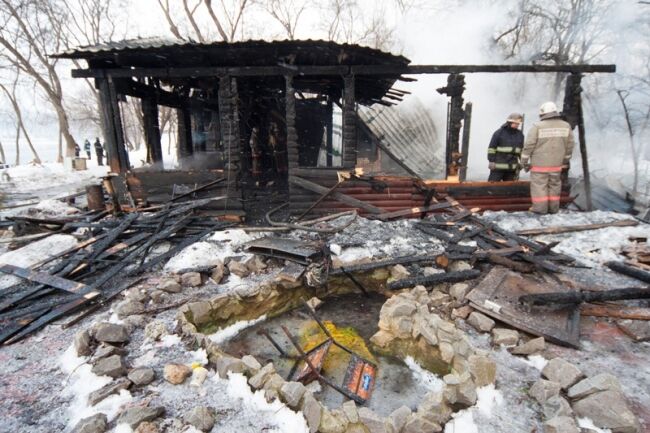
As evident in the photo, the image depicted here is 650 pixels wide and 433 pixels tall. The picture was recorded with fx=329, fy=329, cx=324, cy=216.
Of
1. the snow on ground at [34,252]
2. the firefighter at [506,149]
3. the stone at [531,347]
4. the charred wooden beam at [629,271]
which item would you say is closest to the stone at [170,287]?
the snow on ground at [34,252]

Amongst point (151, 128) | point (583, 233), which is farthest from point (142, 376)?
point (151, 128)

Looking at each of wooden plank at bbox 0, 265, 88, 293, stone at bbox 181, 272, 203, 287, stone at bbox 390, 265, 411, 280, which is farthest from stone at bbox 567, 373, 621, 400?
wooden plank at bbox 0, 265, 88, 293

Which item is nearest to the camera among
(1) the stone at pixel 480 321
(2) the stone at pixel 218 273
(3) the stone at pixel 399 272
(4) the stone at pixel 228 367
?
(4) the stone at pixel 228 367

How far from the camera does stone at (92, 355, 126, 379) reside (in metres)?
2.93

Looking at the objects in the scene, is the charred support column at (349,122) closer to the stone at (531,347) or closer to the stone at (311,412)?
the stone at (531,347)

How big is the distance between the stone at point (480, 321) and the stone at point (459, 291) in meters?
0.35

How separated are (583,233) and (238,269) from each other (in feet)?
20.7

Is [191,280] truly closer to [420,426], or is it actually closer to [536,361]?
[420,426]

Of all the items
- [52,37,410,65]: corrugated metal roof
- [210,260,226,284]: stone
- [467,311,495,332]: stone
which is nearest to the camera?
[467,311,495,332]: stone

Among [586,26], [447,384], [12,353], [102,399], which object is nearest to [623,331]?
[447,384]

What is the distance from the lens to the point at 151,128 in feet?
36.6

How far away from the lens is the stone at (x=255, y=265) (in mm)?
5145

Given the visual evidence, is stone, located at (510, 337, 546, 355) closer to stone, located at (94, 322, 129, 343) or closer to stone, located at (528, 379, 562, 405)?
stone, located at (528, 379, 562, 405)

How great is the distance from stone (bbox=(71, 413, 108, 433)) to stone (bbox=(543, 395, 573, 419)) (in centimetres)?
342
